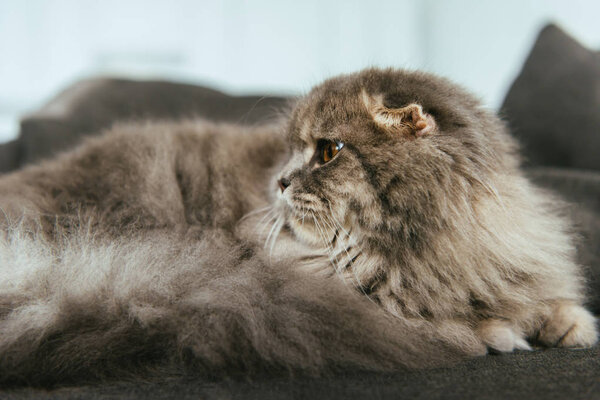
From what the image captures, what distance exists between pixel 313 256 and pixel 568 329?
67cm

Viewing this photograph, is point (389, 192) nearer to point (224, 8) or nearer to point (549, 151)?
point (549, 151)

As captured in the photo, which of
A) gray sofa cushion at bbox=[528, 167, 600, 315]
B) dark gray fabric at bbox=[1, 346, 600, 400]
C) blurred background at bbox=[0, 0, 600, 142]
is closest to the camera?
dark gray fabric at bbox=[1, 346, 600, 400]

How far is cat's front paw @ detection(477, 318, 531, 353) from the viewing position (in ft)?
3.28

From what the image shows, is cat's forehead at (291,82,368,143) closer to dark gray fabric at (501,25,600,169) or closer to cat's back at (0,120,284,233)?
cat's back at (0,120,284,233)

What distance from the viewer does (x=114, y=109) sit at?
90.0 inches

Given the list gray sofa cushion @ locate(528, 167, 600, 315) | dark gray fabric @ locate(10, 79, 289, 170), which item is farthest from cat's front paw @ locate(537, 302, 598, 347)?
dark gray fabric @ locate(10, 79, 289, 170)

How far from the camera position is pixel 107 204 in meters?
1.28

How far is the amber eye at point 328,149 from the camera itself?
1.15 m

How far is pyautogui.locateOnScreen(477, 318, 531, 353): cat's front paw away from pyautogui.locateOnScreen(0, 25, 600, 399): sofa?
24 millimetres

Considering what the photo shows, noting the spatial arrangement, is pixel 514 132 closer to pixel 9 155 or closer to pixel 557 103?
pixel 557 103

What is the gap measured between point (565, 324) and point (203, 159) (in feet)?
3.95

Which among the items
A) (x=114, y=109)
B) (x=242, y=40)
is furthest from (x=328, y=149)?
(x=242, y=40)

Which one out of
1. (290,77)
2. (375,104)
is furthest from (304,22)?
(375,104)

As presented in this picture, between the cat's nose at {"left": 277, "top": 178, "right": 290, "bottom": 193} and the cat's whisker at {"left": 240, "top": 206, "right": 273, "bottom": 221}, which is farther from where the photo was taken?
the cat's whisker at {"left": 240, "top": 206, "right": 273, "bottom": 221}
